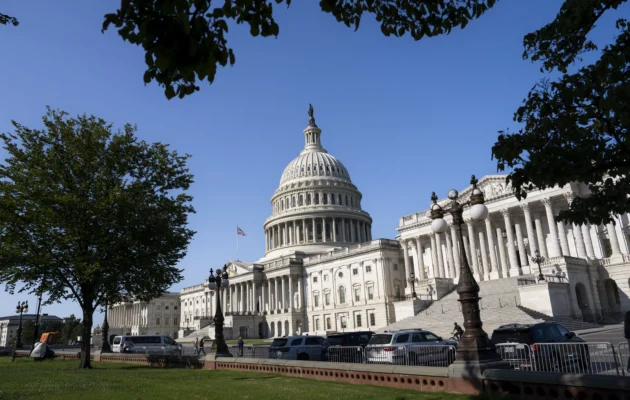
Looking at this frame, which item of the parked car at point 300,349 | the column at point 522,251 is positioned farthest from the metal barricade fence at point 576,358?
the column at point 522,251

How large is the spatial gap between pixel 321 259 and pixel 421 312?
36533mm

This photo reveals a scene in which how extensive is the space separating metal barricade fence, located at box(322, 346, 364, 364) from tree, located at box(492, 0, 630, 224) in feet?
41.6

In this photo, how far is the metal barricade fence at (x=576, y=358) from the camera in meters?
13.4

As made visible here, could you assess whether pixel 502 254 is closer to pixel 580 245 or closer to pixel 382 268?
pixel 580 245

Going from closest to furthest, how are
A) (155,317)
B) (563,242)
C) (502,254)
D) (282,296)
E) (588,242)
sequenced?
1. (588,242)
2. (563,242)
3. (502,254)
4. (282,296)
5. (155,317)

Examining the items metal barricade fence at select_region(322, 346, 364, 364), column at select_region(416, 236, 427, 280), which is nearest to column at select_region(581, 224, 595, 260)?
column at select_region(416, 236, 427, 280)

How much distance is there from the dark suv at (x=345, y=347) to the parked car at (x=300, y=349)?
0.61m

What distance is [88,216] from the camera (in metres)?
29.3

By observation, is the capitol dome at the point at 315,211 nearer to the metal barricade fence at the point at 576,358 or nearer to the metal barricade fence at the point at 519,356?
the metal barricade fence at the point at 519,356

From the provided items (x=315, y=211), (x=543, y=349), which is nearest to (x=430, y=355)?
(x=543, y=349)

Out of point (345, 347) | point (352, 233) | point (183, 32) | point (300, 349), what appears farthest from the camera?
point (352, 233)

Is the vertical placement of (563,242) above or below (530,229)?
below

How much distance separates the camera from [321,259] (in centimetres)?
9381

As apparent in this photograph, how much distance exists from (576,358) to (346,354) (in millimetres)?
11438
